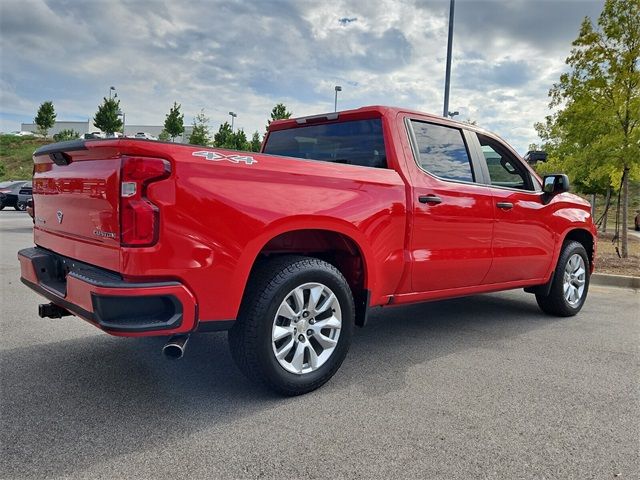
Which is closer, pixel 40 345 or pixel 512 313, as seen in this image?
pixel 40 345

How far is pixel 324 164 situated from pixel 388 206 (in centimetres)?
59

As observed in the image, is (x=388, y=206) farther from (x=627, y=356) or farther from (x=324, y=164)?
(x=627, y=356)

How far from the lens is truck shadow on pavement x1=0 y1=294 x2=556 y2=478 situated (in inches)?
96.1

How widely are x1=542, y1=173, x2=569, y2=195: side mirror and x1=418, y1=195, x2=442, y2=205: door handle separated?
68.6 inches

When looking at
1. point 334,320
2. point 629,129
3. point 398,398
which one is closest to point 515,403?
point 398,398

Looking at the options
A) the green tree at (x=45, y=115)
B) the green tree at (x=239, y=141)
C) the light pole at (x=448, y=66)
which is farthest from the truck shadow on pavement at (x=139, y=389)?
the green tree at (x=45, y=115)

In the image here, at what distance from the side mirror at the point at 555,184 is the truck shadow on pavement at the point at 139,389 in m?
1.40

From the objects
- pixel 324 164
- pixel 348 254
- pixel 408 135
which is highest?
pixel 408 135

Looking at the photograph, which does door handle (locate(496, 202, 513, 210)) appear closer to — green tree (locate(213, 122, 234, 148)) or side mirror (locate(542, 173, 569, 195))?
side mirror (locate(542, 173, 569, 195))

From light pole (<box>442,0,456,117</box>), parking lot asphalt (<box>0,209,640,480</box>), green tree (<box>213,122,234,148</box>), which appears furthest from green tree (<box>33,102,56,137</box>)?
parking lot asphalt (<box>0,209,640,480</box>)

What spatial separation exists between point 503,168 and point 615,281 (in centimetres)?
503

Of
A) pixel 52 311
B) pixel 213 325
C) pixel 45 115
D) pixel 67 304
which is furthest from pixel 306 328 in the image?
pixel 45 115

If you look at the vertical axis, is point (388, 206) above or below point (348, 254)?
above

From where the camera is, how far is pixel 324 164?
323 cm
